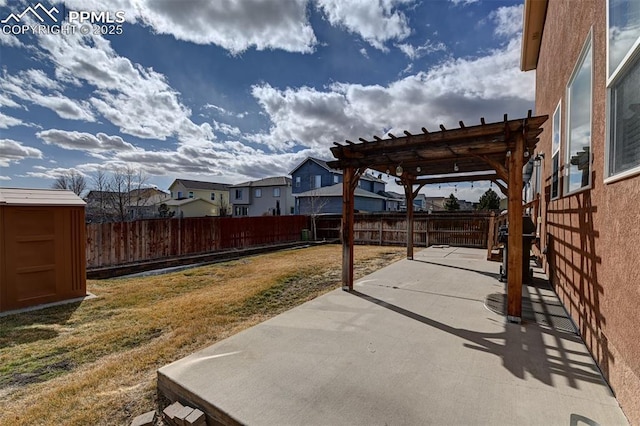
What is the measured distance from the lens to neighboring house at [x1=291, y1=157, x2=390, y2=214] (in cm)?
2322

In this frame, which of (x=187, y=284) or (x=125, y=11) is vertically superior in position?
(x=125, y=11)

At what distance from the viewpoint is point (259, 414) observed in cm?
196

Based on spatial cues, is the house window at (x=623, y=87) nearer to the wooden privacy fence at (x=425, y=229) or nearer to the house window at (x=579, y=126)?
the house window at (x=579, y=126)

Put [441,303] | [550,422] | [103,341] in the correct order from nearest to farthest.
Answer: [550,422]
[103,341]
[441,303]

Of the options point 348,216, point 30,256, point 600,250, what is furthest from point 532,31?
point 30,256

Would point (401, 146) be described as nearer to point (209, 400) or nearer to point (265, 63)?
point (209, 400)

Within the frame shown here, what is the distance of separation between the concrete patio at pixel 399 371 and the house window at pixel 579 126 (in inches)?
77.1

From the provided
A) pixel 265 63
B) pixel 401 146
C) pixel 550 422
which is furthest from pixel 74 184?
pixel 550 422

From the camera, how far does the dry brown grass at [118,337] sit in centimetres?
248

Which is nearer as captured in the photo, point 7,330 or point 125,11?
point 7,330

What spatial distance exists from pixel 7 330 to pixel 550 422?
22.5ft

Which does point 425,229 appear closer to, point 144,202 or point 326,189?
point 326,189

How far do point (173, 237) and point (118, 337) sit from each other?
7.47 metres

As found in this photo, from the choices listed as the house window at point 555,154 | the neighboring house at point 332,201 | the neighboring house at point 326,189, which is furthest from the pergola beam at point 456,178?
the neighboring house at point 326,189
